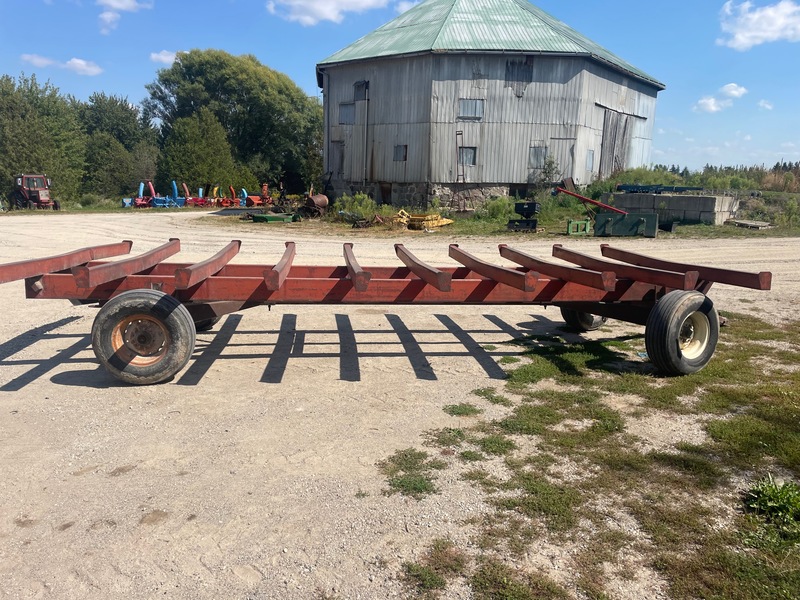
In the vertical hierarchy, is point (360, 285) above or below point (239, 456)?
above

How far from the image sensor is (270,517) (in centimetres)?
316

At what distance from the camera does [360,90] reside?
31.5 meters

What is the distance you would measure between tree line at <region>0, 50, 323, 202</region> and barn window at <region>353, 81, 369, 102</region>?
1422 cm

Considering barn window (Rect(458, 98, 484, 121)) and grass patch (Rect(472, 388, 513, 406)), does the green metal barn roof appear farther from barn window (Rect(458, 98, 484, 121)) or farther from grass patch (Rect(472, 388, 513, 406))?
grass patch (Rect(472, 388, 513, 406))

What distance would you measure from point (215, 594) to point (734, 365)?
5.49 m

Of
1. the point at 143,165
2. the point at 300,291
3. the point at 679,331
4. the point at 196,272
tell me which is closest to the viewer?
the point at 196,272

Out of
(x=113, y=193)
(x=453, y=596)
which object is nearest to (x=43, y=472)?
(x=453, y=596)

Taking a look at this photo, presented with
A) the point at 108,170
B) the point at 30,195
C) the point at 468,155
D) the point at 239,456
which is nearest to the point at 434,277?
the point at 239,456

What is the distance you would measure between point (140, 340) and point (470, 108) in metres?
26.8

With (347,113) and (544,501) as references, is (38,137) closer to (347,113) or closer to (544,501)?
(347,113)

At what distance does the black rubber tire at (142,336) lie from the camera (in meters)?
4.86

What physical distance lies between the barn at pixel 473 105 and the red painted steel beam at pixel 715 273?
2279 centimetres

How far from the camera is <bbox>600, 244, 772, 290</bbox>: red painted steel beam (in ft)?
18.0

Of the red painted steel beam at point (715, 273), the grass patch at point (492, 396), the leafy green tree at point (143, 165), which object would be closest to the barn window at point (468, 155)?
the red painted steel beam at point (715, 273)
